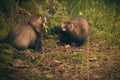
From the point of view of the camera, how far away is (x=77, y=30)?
23.7ft

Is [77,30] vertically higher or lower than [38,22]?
lower

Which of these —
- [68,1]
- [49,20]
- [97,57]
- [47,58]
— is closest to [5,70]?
[47,58]

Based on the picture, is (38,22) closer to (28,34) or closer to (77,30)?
(28,34)

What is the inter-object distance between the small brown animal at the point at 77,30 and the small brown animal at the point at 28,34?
62 centimetres

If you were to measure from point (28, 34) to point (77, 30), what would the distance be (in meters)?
1.28

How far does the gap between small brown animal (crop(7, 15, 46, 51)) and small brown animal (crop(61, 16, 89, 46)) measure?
621 mm

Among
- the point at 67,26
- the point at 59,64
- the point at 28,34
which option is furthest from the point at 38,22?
the point at 59,64

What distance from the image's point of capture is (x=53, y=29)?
730cm

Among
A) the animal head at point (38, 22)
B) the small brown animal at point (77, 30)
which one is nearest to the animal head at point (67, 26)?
the small brown animal at point (77, 30)

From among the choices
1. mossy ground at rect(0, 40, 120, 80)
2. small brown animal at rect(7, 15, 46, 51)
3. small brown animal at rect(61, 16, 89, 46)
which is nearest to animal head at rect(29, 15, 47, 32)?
small brown animal at rect(7, 15, 46, 51)

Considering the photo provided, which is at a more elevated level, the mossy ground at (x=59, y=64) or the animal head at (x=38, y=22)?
the animal head at (x=38, y=22)

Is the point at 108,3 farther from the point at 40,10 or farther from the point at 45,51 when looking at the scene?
the point at 45,51

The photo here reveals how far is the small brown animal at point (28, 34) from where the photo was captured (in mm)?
6277

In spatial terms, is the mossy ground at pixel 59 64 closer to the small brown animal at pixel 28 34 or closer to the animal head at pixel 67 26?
the small brown animal at pixel 28 34
